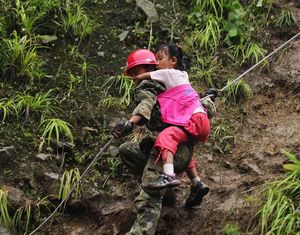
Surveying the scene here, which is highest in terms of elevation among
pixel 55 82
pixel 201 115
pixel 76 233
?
pixel 201 115

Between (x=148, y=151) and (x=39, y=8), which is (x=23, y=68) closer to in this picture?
(x=39, y=8)

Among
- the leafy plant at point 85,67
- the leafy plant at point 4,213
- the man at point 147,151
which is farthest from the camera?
the leafy plant at point 85,67

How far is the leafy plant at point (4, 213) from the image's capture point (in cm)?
464

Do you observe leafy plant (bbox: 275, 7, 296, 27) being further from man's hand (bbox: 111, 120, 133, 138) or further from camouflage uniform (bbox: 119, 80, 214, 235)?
man's hand (bbox: 111, 120, 133, 138)

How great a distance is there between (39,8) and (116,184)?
9.36 ft

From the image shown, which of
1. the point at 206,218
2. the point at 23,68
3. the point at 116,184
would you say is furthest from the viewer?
the point at 23,68

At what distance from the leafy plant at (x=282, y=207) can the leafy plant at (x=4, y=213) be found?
7.20 feet

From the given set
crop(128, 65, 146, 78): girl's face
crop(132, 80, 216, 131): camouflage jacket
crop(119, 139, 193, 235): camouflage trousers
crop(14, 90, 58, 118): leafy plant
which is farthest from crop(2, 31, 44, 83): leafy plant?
crop(132, 80, 216, 131): camouflage jacket

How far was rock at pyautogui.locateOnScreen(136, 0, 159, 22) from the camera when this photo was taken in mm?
7292

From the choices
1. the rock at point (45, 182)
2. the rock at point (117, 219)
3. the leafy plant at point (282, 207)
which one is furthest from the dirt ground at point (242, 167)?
the rock at point (45, 182)

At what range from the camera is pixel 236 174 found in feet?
17.9

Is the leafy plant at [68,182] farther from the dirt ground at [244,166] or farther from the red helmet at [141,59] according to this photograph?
the red helmet at [141,59]

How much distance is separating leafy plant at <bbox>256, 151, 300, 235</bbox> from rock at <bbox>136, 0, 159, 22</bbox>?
3.42 metres

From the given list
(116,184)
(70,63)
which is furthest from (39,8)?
(116,184)
